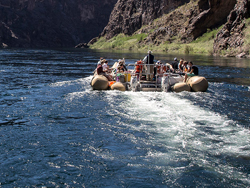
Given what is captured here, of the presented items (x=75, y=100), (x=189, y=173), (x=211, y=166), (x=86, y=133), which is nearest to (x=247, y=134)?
(x=211, y=166)

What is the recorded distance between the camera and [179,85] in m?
24.7

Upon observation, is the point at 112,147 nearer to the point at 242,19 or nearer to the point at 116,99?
the point at 116,99

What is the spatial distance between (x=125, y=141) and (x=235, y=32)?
91.0 m

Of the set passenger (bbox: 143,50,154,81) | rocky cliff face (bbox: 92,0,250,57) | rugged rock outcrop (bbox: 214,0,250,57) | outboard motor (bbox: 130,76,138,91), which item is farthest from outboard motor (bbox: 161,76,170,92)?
rocky cliff face (bbox: 92,0,250,57)

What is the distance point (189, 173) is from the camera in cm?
971

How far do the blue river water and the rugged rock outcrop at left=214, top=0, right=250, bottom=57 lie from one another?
236 ft

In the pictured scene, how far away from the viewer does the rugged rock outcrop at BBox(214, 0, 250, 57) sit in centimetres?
8775

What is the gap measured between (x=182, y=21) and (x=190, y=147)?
163423 millimetres

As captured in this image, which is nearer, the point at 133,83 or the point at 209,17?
the point at 133,83

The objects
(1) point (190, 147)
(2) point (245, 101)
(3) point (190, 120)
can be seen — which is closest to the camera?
(1) point (190, 147)

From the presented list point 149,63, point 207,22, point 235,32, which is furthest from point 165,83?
point 207,22

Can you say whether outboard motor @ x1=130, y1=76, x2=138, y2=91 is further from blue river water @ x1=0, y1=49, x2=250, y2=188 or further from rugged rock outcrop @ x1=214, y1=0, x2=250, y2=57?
rugged rock outcrop @ x1=214, y1=0, x2=250, y2=57

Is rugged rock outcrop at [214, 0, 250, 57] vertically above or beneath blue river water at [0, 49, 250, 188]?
above

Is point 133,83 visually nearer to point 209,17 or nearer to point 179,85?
point 179,85
